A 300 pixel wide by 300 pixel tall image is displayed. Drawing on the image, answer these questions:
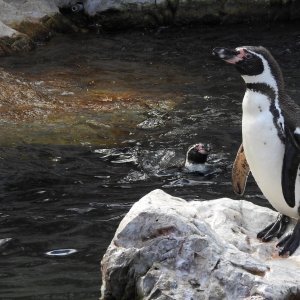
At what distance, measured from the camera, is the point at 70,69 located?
40.6 feet

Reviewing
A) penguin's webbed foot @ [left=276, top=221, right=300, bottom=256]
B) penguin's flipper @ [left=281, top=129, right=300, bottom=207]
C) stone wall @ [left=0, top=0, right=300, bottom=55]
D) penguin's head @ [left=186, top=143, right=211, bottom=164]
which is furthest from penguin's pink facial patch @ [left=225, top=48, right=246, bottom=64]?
stone wall @ [left=0, top=0, right=300, bottom=55]

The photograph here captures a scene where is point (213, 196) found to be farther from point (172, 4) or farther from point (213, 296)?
point (172, 4)

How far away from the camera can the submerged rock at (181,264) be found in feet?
14.2

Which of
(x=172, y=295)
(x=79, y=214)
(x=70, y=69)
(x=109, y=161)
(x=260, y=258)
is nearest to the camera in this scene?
(x=172, y=295)

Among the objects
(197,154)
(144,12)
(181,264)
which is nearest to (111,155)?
(197,154)

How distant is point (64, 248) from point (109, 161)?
2570 mm

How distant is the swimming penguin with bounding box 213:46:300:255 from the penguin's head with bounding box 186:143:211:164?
10.9 feet

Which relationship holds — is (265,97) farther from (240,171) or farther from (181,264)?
(181,264)

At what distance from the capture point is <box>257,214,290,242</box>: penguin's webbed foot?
5036 mm

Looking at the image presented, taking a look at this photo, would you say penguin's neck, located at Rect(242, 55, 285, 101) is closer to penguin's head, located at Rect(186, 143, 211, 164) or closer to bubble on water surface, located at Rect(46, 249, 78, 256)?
bubble on water surface, located at Rect(46, 249, 78, 256)

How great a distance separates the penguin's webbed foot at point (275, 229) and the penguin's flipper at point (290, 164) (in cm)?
29

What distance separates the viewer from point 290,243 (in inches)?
192

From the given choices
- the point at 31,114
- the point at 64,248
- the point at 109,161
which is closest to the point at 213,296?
the point at 64,248

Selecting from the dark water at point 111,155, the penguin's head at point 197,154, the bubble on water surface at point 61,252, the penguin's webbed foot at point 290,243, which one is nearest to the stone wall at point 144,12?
the dark water at point 111,155
